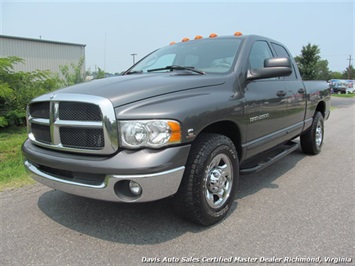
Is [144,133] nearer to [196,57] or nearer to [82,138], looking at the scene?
[82,138]

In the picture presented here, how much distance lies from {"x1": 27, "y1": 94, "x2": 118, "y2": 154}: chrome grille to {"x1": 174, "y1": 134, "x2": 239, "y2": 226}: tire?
2.28 ft

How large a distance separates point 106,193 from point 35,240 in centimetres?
85

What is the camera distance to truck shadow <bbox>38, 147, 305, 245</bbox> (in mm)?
2818

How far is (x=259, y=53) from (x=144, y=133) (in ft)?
7.47

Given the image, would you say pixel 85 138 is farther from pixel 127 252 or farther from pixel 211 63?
pixel 211 63

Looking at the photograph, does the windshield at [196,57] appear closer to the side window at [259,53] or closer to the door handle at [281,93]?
the side window at [259,53]

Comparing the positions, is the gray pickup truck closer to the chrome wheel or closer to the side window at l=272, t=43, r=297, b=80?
the chrome wheel

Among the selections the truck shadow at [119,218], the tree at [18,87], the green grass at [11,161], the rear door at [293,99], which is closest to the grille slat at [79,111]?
the truck shadow at [119,218]

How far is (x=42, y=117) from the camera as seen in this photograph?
2.97 metres

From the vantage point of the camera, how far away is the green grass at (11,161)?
4.22 metres

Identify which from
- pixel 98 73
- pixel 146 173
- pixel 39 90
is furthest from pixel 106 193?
pixel 98 73

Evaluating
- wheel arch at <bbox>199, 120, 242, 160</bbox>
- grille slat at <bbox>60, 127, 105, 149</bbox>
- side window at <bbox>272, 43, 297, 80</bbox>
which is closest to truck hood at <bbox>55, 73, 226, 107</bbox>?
grille slat at <bbox>60, 127, 105, 149</bbox>

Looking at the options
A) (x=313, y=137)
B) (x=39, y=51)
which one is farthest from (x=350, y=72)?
(x=313, y=137)

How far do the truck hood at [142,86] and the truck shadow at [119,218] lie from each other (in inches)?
46.1
